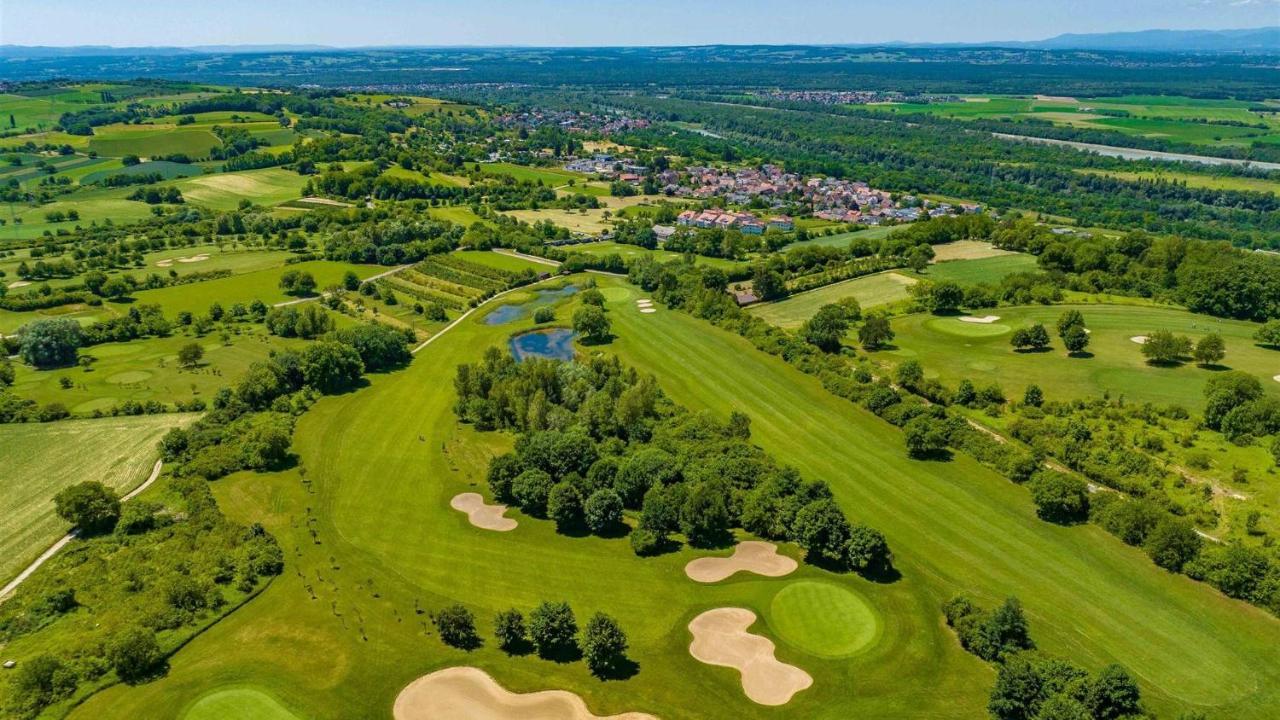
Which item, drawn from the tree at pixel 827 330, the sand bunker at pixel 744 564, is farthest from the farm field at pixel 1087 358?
the sand bunker at pixel 744 564

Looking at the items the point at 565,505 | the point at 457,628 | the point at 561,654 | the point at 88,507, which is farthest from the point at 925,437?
the point at 88,507

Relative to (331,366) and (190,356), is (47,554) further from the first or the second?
(190,356)

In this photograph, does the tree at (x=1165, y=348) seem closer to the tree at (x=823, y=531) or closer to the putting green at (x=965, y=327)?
the putting green at (x=965, y=327)

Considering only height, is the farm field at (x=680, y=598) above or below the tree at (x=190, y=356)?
below

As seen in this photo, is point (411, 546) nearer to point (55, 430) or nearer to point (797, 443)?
point (797, 443)

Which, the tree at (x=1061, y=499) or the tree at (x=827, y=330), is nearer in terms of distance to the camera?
the tree at (x=1061, y=499)

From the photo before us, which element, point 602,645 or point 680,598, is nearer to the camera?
point 602,645
